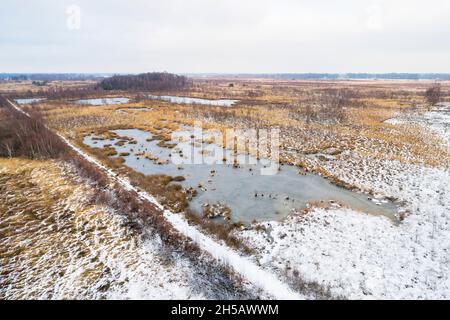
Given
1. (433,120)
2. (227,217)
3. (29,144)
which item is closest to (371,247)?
(227,217)

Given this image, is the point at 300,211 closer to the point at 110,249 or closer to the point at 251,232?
the point at 251,232

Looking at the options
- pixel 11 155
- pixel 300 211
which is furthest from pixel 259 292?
pixel 11 155

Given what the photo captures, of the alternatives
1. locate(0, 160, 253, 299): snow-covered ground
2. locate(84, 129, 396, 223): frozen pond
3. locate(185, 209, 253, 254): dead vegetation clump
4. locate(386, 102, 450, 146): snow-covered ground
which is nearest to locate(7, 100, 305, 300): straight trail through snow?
locate(185, 209, 253, 254): dead vegetation clump

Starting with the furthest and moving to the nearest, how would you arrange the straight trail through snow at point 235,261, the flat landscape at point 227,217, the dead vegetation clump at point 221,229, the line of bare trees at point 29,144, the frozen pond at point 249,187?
1. the line of bare trees at point 29,144
2. the frozen pond at point 249,187
3. the dead vegetation clump at point 221,229
4. the flat landscape at point 227,217
5. the straight trail through snow at point 235,261

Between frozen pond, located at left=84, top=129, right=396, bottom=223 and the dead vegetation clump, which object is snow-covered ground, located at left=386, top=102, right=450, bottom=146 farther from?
the dead vegetation clump

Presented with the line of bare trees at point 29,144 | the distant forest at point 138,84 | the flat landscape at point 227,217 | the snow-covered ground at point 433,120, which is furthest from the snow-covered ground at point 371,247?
the distant forest at point 138,84

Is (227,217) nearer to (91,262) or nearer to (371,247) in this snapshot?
(91,262)

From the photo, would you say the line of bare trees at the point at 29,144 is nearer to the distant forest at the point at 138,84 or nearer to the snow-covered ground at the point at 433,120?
the snow-covered ground at the point at 433,120
